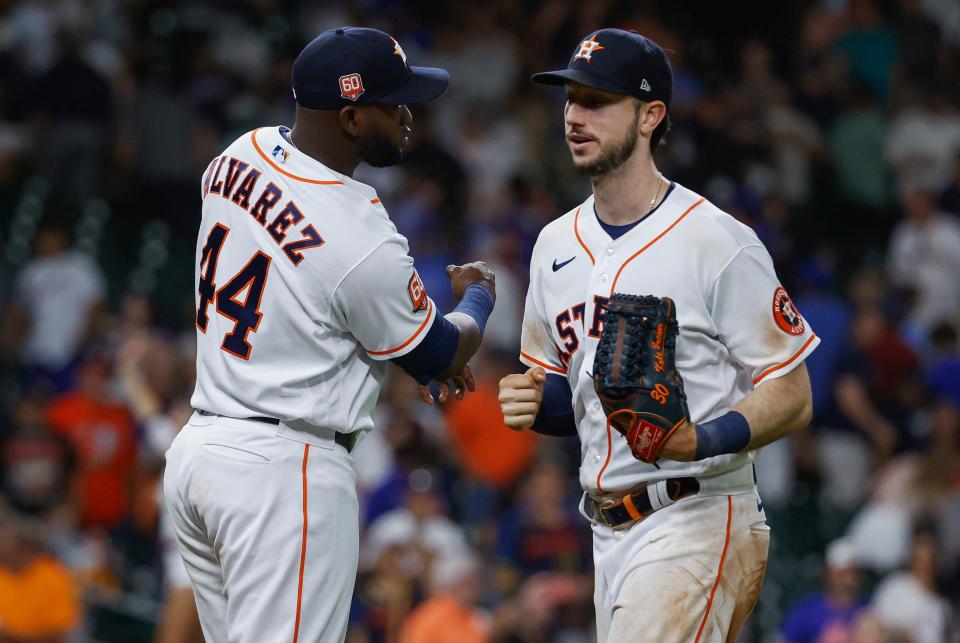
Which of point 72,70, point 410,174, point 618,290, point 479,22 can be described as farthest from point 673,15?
point 618,290

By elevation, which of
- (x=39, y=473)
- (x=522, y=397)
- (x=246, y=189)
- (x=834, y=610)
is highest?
(x=246, y=189)

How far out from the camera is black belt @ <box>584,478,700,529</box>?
439cm

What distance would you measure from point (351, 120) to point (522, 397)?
3.22ft

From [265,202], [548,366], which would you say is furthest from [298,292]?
[548,366]

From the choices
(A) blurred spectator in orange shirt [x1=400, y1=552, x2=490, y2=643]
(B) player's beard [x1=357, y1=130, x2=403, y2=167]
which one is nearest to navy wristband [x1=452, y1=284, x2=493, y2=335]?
(B) player's beard [x1=357, y1=130, x2=403, y2=167]

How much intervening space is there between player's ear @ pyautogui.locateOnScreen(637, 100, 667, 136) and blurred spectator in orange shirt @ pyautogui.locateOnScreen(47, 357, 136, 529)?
659 centimetres

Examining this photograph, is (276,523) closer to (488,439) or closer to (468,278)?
(468,278)

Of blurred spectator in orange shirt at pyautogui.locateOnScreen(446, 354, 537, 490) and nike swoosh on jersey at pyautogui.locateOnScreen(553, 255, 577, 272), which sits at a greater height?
nike swoosh on jersey at pyautogui.locateOnScreen(553, 255, 577, 272)

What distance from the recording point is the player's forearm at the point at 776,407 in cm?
426

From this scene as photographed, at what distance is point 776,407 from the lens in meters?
4.29

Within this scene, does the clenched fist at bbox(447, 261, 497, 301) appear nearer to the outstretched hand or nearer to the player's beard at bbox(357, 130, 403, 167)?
the outstretched hand

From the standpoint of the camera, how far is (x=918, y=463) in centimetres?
1007

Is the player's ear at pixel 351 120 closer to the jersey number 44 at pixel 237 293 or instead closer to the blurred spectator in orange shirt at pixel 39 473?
the jersey number 44 at pixel 237 293

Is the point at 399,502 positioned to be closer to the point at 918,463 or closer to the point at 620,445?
the point at 918,463
